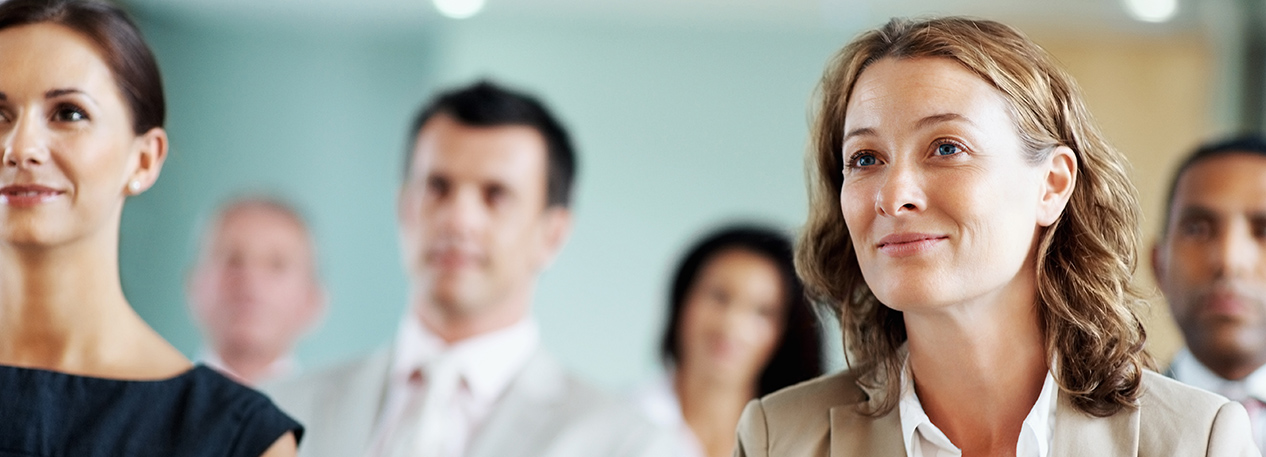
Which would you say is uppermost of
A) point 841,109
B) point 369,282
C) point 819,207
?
point 841,109

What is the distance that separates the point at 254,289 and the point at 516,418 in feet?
7.79

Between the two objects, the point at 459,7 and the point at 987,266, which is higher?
the point at 459,7

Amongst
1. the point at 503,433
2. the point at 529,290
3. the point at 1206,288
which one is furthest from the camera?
the point at 529,290

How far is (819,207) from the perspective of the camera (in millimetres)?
2143

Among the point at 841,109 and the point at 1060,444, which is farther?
the point at 841,109

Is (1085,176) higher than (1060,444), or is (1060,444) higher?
(1085,176)

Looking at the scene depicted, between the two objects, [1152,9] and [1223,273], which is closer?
[1223,273]

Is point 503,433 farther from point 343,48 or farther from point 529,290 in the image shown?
point 343,48

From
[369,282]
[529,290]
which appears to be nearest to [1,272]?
[529,290]

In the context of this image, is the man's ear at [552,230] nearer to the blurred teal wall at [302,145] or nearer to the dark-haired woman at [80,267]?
the dark-haired woman at [80,267]

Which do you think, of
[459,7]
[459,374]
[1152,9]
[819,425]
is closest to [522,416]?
[459,374]

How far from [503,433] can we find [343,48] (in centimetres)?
528

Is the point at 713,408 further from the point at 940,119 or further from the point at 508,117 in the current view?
the point at 940,119

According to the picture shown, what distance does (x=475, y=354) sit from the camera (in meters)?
3.16
